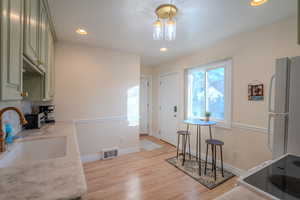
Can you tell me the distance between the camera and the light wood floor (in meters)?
1.84

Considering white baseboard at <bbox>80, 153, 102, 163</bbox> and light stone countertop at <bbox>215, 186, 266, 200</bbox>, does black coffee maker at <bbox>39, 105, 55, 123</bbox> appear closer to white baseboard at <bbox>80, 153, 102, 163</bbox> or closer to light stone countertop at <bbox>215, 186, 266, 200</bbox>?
white baseboard at <bbox>80, 153, 102, 163</bbox>

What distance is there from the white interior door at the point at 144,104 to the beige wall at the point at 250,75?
8.45ft

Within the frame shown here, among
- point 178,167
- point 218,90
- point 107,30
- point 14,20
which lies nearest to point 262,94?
point 218,90

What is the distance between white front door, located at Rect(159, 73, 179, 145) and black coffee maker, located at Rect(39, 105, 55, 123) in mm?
2838

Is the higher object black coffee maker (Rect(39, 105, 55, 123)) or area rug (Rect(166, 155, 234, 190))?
black coffee maker (Rect(39, 105, 55, 123))

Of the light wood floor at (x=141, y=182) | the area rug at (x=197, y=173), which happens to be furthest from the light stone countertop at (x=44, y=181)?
Answer: the area rug at (x=197, y=173)

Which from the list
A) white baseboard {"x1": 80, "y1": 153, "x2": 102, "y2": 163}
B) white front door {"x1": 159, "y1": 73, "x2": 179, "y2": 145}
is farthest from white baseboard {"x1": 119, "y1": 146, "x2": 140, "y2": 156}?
white front door {"x1": 159, "y1": 73, "x2": 179, "y2": 145}

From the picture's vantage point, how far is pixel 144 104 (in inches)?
190

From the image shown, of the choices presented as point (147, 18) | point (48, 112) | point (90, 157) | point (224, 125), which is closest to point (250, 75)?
point (224, 125)

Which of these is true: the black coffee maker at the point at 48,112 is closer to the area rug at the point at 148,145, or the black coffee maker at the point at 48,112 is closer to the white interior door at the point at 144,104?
the area rug at the point at 148,145

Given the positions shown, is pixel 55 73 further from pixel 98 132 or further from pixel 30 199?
pixel 30 199

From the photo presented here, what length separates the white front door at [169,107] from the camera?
3.75 m

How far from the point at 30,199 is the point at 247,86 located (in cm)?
276

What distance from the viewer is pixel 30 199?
0.53 meters
